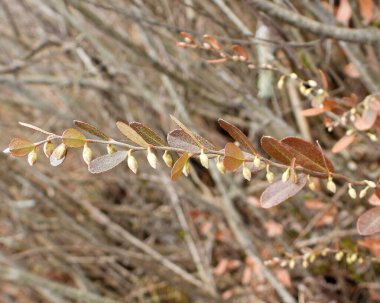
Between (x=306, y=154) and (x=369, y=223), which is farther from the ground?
(x=306, y=154)

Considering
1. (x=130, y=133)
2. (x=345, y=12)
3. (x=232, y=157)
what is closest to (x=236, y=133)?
(x=232, y=157)

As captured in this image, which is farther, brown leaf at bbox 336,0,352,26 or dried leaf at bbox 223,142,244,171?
brown leaf at bbox 336,0,352,26

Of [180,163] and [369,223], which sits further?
[369,223]

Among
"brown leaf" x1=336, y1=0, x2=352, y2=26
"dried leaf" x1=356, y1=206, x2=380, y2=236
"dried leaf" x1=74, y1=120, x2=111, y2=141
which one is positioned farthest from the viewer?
"brown leaf" x1=336, y1=0, x2=352, y2=26

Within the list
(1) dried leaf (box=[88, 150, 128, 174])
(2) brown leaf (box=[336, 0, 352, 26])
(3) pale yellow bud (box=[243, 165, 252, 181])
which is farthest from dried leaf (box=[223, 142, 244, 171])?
(2) brown leaf (box=[336, 0, 352, 26])

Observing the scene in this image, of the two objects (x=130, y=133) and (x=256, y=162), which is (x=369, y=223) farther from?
(x=130, y=133)

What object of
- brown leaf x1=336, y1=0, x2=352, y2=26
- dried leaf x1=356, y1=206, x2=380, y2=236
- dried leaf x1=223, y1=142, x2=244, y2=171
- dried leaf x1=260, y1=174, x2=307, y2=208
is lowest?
dried leaf x1=356, y1=206, x2=380, y2=236

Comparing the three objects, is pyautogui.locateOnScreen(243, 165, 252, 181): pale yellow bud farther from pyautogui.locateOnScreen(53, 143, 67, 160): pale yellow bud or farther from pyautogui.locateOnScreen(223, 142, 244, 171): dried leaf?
pyautogui.locateOnScreen(53, 143, 67, 160): pale yellow bud
